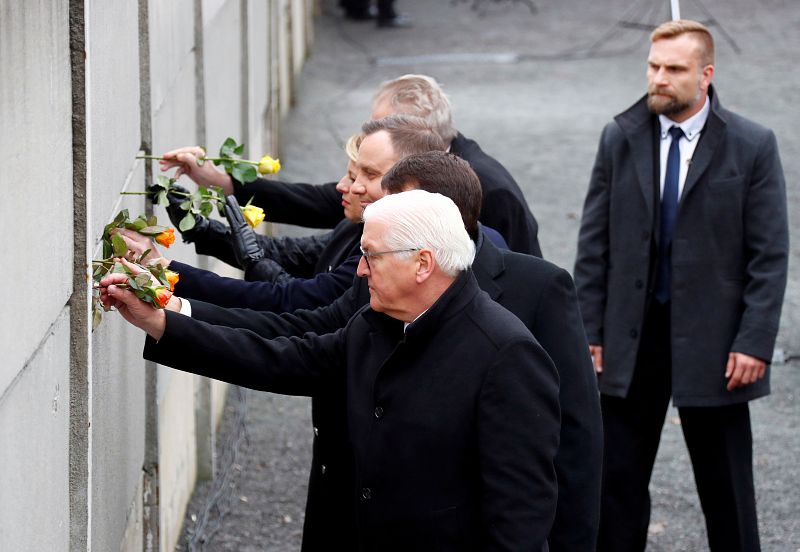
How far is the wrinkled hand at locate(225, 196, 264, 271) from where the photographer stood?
4184 millimetres

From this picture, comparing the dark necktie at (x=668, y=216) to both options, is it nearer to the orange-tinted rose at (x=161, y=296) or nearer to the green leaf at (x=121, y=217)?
the green leaf at (x=121, y=217)

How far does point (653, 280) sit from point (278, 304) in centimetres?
175

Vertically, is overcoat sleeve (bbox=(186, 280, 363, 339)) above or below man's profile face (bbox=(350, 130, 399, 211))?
below

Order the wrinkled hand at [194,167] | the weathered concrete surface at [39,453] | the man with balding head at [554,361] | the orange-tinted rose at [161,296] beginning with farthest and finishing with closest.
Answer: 1. the wrinkled hand at [194,167]
2. the man with balding head at [554,361]
3. the orange-tinted rose at [161,296]
4. the weathered concrete surface at [39,453]

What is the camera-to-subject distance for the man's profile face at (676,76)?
16.5ft

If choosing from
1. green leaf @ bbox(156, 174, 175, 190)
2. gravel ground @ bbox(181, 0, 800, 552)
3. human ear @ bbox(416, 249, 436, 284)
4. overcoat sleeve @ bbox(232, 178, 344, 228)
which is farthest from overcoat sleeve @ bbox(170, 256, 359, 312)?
gravel ground @ bbox(181, 0, 800, 552)

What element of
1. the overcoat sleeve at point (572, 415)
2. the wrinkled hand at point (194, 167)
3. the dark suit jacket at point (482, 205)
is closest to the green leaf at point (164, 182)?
the wrinkled hand at point (194, 167)

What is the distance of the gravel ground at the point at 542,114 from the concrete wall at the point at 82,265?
35.4 inches

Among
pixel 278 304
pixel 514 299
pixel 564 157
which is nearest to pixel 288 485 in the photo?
pixel 278 304

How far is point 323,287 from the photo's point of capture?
13.3ft

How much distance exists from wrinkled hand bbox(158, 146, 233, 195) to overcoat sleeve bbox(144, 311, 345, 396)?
1047 millimetres

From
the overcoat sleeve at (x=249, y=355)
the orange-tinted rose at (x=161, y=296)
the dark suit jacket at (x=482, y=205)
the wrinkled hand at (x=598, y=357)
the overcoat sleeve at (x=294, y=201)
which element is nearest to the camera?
the orange-tinted rose at (x=161, y=296)

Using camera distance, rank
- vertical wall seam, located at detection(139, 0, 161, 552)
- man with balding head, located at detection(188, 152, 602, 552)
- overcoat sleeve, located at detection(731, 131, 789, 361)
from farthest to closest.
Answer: overcoat sleeve, located at detection(731, 131, 789, 361) < vertical wall seam, located at detection(139, 0, 161, 552) < man with balding head, located at detection(188, 152, 602, 552)

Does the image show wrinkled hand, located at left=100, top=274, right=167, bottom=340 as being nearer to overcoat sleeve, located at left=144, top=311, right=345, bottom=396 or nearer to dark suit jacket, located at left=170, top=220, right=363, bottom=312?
overcoat sleeve, located at left=144, top=311, right=345, bottom=396
